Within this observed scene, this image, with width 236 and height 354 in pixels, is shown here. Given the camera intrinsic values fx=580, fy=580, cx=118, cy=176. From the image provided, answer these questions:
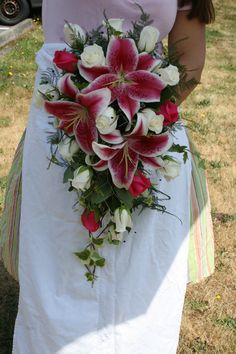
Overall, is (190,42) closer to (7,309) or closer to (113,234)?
(113,234)

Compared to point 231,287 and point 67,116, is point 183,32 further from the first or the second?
point 231,287

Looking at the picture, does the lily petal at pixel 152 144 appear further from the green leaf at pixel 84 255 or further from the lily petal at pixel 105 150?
the green leaf at pixel 84 255

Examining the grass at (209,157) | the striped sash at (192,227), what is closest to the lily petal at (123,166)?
the grass at (209,157)

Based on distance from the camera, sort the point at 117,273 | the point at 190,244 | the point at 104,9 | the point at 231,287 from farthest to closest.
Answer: the point at 231,287, the point at 190,244, the point at 117,273, the point at 104,9

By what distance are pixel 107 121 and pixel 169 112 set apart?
6.6 inches

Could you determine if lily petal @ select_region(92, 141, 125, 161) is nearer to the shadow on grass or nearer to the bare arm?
the bare arm

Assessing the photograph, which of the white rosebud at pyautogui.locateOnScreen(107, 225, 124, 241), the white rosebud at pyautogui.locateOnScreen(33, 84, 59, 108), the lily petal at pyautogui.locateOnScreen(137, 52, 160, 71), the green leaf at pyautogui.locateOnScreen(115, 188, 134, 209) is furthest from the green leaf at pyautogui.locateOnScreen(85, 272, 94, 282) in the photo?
the lily petal at pyautogui.locateOnScreen(137, 52, 160, 71)

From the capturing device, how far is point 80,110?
133cm

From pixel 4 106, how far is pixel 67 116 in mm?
3716

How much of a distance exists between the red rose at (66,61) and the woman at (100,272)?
0.25 metres

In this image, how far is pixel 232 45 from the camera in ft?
25.2

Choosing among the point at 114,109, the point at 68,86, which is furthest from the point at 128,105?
the point at 68,86

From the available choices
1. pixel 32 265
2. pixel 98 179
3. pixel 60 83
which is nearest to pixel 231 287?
pixel 32 265

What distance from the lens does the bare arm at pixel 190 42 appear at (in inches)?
63.9
